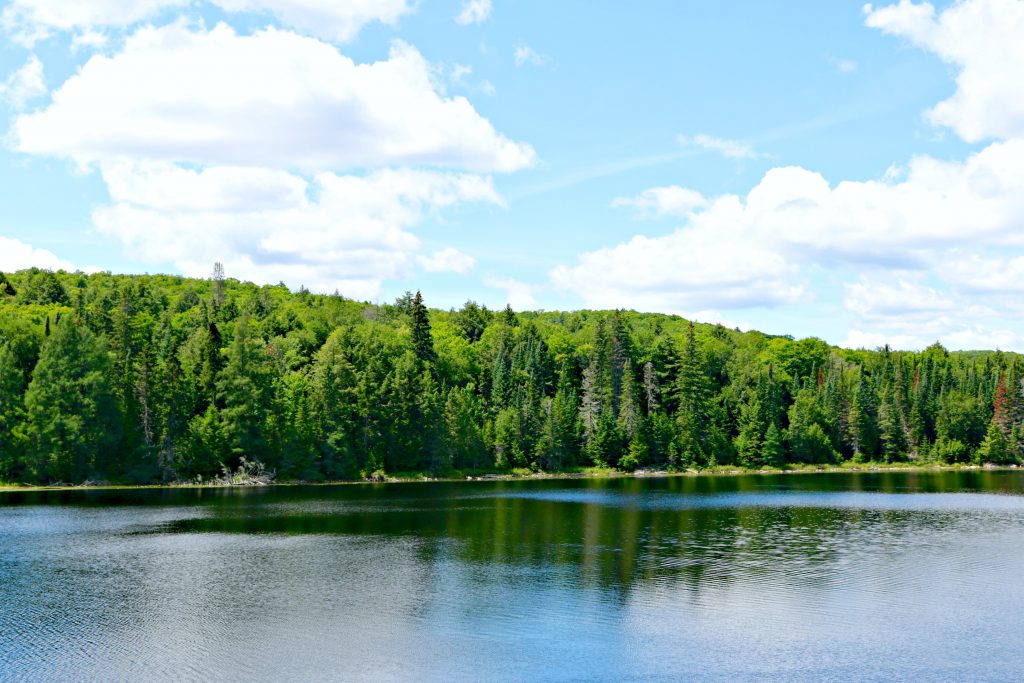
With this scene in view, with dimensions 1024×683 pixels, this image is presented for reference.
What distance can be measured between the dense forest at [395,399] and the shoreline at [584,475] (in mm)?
1709

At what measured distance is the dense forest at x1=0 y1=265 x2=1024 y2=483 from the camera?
341 ft

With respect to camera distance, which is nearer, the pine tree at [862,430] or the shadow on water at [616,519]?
the shadow on water at [616,519]

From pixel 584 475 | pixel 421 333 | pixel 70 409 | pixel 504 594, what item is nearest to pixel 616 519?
pixel 504 594

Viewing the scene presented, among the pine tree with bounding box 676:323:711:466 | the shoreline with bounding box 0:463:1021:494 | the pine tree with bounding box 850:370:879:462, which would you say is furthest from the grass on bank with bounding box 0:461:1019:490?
the pine tree with bounding box 676:323:711:466

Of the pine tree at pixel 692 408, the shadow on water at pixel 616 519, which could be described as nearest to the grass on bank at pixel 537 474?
the pine tree at pixel 692 408

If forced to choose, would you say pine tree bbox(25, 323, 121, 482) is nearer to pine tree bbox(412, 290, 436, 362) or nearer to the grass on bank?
the grass on bank

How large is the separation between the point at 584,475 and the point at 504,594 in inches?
3922

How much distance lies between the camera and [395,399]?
12762 centimetres

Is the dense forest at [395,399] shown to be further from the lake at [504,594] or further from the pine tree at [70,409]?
the lake at [504,594]

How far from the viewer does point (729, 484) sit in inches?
4798

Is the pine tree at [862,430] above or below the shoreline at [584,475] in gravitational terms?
above

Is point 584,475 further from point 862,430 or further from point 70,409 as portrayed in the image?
point 70,409

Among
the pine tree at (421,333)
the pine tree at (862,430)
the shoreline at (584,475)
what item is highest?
the pine tree at (421,333)

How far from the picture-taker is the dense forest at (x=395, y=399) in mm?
104062
